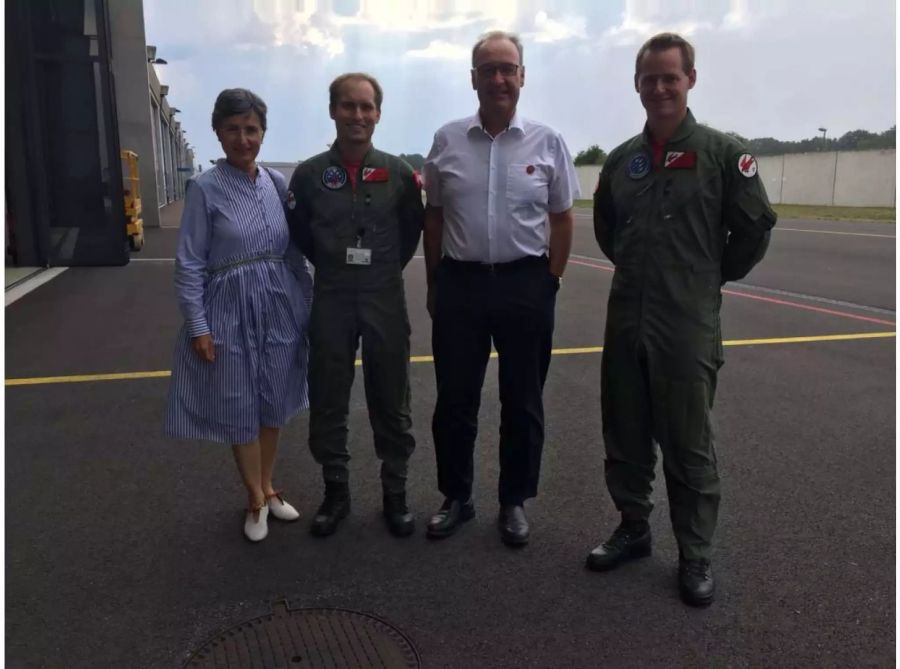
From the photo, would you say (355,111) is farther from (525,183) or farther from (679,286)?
(679,286)

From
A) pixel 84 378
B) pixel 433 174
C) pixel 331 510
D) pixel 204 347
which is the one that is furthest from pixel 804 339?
pixel 84 378

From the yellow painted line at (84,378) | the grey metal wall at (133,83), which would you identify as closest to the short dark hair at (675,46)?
the yellow painted line at (84,378)

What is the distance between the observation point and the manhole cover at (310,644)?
7.85 feet

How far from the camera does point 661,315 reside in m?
2.71

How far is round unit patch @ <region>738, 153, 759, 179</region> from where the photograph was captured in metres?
2.58

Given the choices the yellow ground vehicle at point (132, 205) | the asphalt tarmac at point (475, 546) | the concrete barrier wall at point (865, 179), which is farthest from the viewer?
the concrete barrier wall at point (865, 179)

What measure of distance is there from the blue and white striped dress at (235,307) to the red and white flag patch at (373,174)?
1.27 ft

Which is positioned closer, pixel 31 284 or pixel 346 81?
pixel 346 81

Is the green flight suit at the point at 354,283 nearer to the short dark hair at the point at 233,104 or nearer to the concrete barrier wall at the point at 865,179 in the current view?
the short dark hair at the point at 233,104

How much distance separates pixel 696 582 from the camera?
9.00 feet

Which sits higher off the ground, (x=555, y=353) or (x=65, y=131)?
(x=65, y=131)

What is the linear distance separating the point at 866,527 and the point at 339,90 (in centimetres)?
288

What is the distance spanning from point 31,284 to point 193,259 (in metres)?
8.79

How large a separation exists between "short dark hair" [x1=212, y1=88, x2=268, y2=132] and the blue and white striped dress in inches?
7.4
